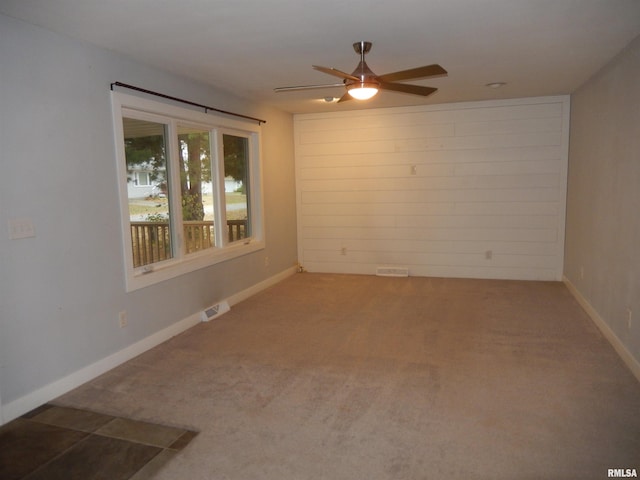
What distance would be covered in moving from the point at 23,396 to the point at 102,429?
0.62m

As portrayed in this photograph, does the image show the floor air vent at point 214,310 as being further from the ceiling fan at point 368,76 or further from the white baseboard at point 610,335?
the white baseboard at point 610,335

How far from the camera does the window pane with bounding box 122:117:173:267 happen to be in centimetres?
369

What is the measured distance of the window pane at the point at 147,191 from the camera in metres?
3.69

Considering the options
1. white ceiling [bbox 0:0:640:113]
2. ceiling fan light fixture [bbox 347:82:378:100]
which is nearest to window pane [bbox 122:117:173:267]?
white ceiling [bbox 0:0:640:113]

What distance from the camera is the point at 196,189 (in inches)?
180

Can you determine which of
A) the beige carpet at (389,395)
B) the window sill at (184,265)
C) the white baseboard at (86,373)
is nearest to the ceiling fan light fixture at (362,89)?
the beige carpet at (389,395)

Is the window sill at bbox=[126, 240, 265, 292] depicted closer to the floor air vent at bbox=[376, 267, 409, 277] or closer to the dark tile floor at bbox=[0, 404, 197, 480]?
the dark tile floor at bbox=[0, 404, 197, 480]

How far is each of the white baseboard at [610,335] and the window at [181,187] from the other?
3.65 meters

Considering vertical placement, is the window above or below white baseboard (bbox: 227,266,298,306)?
above

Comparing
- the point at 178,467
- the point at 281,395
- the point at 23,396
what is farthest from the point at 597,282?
the point at 23,396

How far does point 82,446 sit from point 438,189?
506 cm

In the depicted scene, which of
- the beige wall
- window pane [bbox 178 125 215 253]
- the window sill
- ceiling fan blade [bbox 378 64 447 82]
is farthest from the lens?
window pane [bbox 178 125 215 253]

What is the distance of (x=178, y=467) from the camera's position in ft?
7.20

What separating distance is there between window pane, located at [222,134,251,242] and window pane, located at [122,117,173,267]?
1.03 metres
